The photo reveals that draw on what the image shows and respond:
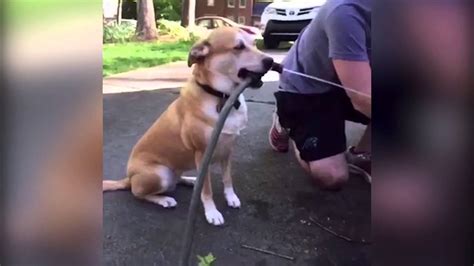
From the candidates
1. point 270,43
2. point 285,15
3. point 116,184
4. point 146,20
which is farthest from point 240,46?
point 116,184

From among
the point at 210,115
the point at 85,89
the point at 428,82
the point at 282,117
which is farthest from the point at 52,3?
the point at 282,117

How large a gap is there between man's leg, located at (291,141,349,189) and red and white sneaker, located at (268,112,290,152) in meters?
0.10

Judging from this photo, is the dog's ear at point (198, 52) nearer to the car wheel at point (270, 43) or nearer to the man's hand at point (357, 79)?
the car wheel at point (270, 43)

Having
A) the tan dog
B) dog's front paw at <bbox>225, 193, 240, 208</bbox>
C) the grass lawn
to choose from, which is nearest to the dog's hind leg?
the tan dog

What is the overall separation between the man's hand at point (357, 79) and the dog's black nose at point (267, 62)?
14 centimetres

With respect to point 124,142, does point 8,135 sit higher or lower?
higher

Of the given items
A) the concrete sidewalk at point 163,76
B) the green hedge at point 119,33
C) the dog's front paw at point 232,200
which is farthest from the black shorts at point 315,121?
the green hedge at point 119,33

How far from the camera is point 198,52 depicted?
3.86 ft

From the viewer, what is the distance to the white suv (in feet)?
3.39

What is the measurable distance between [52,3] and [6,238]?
1.01ft

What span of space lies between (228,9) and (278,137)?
48cm

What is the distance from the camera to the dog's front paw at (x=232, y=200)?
45.5 inches

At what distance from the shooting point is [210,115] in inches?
49.8

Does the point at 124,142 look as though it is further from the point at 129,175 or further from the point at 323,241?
the point at 323,241
